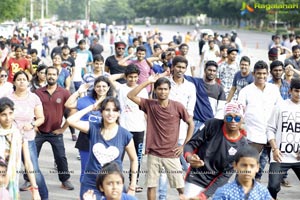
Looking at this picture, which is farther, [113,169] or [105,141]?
[105,141]

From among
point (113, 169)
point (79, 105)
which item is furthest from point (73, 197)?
point (113, 169)

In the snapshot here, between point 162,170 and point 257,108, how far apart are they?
5.23 ft

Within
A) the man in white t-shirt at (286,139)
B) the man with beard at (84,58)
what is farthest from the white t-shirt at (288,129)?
the man with beard at (84,58)

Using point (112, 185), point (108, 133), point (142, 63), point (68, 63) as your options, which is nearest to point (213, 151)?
point (108, 133)

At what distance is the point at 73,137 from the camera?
462 inches

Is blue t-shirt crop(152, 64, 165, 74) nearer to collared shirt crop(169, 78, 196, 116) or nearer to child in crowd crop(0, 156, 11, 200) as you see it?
collared shirt crop(169, 78, 196, 116)

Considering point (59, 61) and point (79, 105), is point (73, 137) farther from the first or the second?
point (79, 105)

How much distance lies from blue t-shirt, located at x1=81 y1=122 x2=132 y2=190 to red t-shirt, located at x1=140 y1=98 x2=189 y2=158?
112 centimetres

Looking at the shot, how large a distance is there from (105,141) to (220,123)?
1092 millimetres

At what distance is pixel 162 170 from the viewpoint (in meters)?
6.86

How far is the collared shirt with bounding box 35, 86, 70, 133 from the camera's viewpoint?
8.00m

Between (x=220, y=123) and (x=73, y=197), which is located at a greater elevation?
(x=220, y=123)

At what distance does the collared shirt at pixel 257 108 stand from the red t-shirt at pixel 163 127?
1.17 m

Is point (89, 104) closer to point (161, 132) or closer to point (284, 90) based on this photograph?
point (161, 132)
